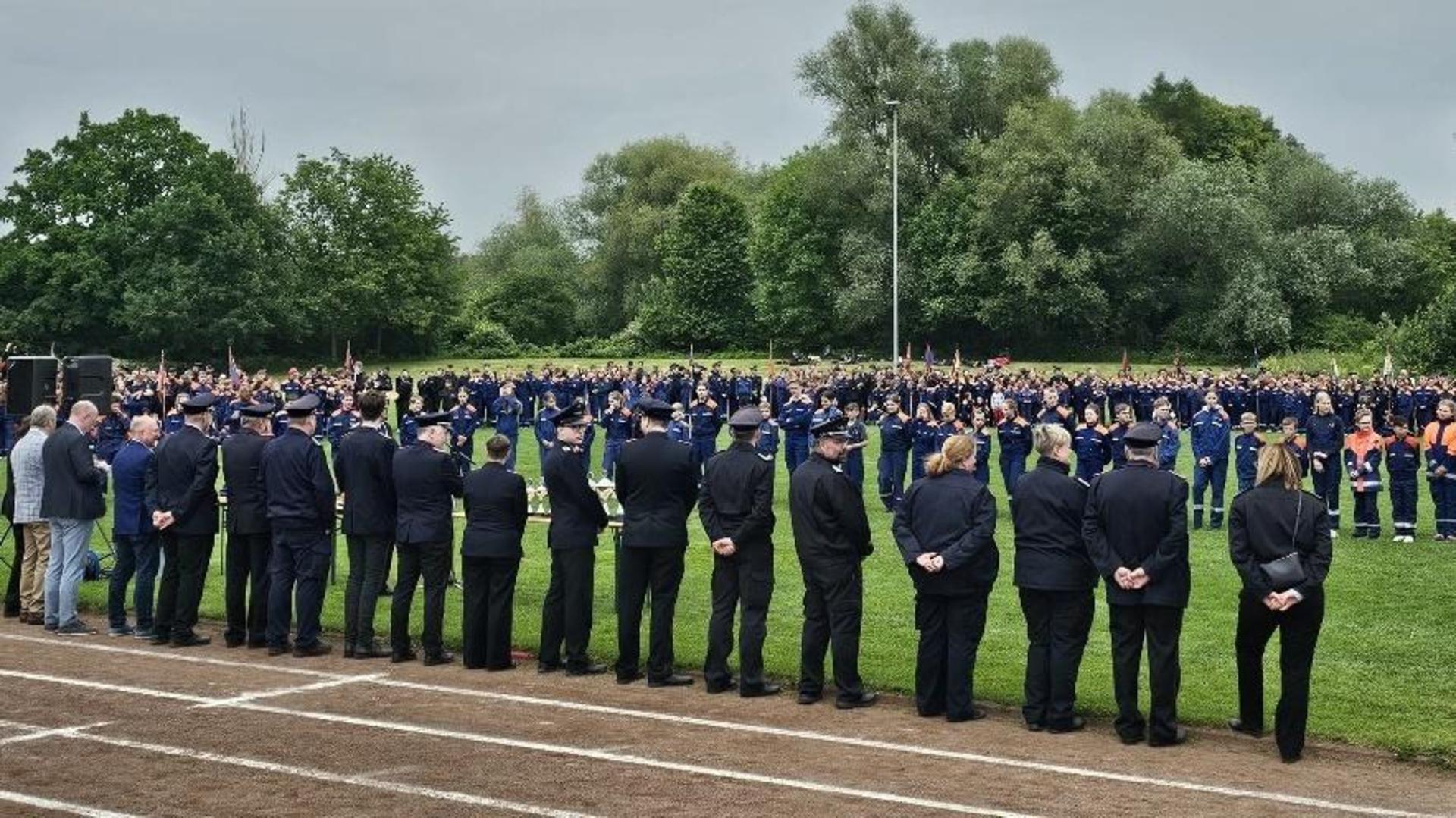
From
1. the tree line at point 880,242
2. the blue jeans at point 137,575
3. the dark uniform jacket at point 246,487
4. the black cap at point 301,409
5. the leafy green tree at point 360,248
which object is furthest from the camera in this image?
the leafy green tree at point 360,248

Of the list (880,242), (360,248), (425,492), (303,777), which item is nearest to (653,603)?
(425,492)

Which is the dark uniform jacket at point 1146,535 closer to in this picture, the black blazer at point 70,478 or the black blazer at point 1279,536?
the black blazer at point 1279,536

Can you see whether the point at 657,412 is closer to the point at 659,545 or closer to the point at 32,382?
the point at 659,545

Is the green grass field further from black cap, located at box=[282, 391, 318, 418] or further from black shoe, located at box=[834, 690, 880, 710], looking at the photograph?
black cap, located at box=[282, 391, 318, 418]

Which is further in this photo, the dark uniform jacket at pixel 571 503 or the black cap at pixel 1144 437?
the dark uniform jacket at pixel 571 503

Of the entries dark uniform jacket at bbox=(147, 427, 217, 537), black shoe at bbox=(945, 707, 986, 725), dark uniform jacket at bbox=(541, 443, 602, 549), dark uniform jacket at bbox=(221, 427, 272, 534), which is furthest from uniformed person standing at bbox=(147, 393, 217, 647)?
black shoe at bbox=(945, 707, 986, 725)

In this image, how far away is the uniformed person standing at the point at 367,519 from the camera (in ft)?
42.8

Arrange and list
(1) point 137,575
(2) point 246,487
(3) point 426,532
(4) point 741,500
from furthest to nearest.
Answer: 1. (1) point 137,575
2. (2) point 246,487
3. (3) point 426,532
4. (4) point 741,500

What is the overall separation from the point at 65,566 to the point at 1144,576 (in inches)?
378

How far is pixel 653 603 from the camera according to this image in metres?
12.2

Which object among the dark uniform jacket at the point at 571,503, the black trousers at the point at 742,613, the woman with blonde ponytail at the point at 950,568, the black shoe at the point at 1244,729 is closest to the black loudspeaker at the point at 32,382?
the dark uniform jacket at the point at 571,503

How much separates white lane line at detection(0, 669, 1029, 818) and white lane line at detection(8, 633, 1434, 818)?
3.28ft

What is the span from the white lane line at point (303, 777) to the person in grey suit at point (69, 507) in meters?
3.92

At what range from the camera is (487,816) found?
830cm
